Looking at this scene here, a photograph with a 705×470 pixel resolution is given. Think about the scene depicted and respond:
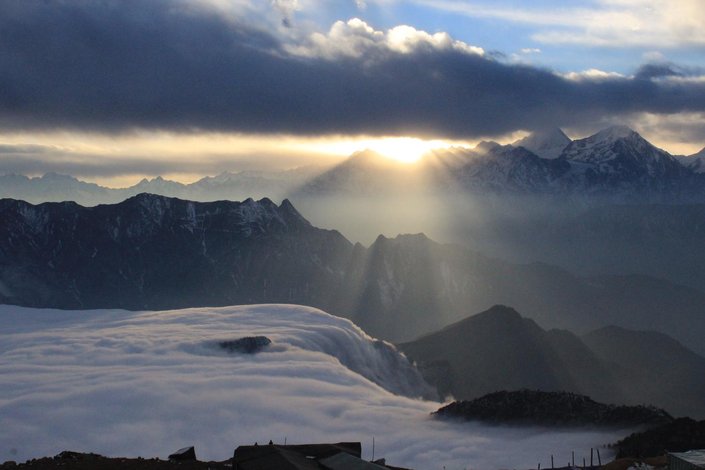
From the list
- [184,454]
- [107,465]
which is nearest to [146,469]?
[107,465]

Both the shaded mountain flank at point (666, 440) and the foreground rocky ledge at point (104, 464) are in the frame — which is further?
the shaded mountain flank at point (666, 440)

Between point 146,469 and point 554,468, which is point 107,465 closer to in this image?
point 146,469

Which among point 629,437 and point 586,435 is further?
point 586,435

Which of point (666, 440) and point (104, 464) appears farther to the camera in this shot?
point (666, 440)

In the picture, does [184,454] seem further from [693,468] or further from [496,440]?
[496,440]

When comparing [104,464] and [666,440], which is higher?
[666,440]

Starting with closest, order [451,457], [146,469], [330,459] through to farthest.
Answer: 1. [146,469]
2. [330,459]
3. [451,457]

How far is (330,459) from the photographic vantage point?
124 m

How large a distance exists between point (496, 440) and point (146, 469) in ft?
354

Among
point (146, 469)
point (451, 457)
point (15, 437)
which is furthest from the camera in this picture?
point (15, 437)

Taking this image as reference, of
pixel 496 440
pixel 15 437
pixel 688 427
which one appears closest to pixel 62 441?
pixel 15 437

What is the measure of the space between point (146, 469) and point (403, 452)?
3493 inches

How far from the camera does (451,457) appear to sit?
180 metres

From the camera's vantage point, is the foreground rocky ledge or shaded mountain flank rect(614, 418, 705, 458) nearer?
the foreground rocky ledge
